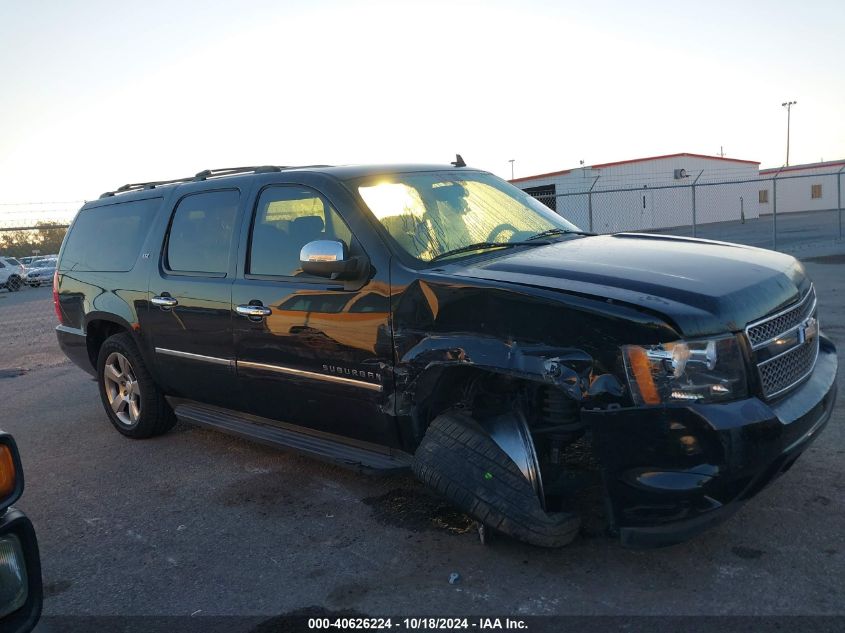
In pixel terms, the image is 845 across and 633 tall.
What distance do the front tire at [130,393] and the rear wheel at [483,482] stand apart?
2.79m

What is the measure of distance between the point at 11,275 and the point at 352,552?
94.8 ft

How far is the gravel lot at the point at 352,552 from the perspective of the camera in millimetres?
3039

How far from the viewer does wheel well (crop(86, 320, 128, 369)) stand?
19.1 feet

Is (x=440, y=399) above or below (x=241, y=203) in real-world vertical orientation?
below

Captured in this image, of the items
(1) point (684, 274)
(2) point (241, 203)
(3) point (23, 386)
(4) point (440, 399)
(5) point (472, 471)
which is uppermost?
(2) point (241, 203)

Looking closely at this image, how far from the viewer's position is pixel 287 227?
4316mm

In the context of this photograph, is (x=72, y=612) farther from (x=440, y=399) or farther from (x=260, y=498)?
(x=440, y=399)

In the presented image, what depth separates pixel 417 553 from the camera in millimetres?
3514

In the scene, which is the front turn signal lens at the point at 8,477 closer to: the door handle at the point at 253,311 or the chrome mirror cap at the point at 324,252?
the chrome mirror cap at the point at 324,252

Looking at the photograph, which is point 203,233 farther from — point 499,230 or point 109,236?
point 499,230

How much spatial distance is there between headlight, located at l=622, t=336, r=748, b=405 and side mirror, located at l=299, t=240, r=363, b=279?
1.49 m

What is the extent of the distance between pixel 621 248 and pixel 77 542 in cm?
329

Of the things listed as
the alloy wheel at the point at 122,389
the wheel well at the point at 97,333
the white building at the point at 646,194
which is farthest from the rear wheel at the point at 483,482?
the white building at the point at 646,194

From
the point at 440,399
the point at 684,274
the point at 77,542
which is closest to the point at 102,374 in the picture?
the point at 77,542
